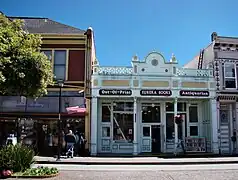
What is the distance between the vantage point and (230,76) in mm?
24375

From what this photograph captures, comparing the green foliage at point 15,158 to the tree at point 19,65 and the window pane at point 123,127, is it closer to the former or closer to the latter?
the tree at point 19,65

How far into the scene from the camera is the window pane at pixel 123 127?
23312 millimetres

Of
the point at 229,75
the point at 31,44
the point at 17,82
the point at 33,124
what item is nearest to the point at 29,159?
the point at 17,82

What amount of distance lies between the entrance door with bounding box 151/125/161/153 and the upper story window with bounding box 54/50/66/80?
320 inches

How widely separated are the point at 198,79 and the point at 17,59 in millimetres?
15262

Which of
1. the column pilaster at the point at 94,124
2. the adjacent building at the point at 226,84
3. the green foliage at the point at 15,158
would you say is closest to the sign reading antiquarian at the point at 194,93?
the adjacent building at the point at 226,84

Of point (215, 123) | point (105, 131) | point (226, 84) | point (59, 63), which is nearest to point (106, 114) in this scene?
point (105, 131)

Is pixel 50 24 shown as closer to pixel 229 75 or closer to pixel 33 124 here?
pixel 33 124

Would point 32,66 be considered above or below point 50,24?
below

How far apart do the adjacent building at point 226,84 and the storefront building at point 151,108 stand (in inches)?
37.8

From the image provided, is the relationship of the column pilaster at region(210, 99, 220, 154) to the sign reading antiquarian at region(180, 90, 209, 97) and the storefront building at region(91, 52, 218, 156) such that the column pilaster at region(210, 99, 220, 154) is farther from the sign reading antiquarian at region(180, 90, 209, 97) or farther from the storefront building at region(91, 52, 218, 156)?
the sign reading antiquarian at region(180, 90, 209, 97)

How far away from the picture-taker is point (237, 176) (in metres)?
11.9

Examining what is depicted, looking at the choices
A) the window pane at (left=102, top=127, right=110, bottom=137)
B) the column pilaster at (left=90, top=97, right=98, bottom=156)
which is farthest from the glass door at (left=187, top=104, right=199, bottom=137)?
the column pilaster at (left=90, top=97, right=98, bottom=156)

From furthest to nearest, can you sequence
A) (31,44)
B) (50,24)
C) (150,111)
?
(50,24)
(150,111)
(31,44)
